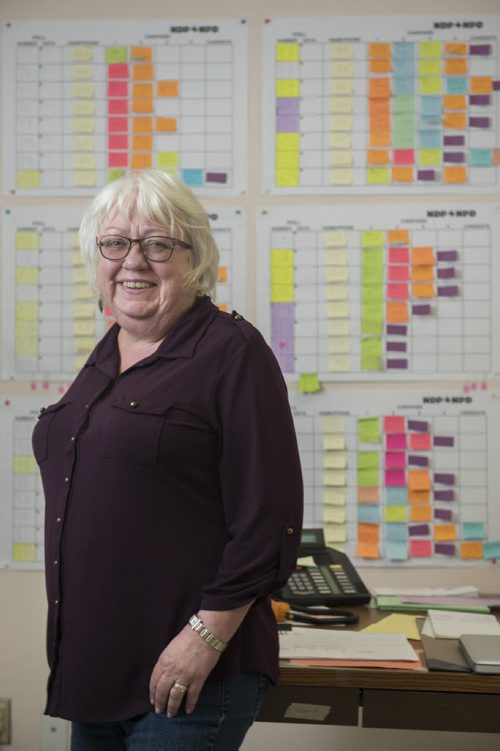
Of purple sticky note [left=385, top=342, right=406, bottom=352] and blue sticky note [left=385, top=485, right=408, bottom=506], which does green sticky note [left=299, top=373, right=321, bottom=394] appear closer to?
purple sticky note [left=385, top=342, right=406, bottom=352]

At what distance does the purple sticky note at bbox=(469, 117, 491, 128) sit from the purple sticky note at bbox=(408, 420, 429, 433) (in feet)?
2.88

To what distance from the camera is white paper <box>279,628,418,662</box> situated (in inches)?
65.6

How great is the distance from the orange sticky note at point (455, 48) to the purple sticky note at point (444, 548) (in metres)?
1.44

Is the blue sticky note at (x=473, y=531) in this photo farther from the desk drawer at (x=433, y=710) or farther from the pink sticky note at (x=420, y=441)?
the desk drawer at (x=433, y=710)

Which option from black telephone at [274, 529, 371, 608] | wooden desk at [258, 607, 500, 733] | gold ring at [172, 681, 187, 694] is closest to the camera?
gold ring at [172, 681, 187, 694]

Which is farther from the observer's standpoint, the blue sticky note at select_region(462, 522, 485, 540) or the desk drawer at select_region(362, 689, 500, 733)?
the blue sticky note at select_region(462, 522, 485, 540)

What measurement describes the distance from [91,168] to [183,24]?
51 cm

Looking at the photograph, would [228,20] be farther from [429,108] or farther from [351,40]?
[429,108]

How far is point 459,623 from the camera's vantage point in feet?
6.24

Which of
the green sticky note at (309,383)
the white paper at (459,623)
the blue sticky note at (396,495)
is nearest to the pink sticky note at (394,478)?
the blue sticky note at (396,495)

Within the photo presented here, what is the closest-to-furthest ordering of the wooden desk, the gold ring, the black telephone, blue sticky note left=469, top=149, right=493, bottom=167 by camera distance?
the gold ring
the wooden desk
the black telephone
blue sticky note left=469, top=149, right=493, bottom=167

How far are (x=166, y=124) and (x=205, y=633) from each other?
172 centimetres

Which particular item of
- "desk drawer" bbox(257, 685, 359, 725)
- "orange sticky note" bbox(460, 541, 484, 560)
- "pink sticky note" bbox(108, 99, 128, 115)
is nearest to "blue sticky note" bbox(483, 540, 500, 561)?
"orange sticky note" bbox(460, 541, 484, 560)

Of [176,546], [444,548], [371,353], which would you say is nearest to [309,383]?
[371,353]
